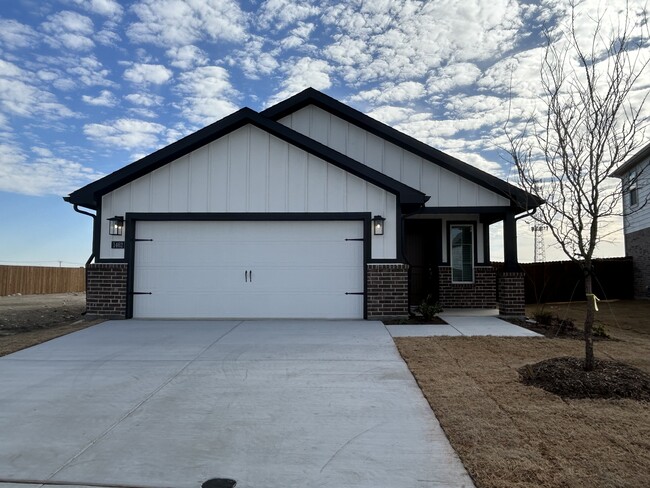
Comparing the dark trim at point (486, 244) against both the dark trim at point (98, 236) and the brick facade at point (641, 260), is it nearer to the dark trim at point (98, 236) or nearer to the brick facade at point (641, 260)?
the brick facade at point (641, 260)

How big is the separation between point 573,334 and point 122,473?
26.5ft

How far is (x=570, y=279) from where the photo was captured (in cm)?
1770

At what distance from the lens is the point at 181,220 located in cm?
981

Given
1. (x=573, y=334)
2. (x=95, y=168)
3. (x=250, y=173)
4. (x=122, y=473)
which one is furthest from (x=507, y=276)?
(x=95, y=168)

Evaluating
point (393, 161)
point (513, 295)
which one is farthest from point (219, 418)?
point (393, 161)

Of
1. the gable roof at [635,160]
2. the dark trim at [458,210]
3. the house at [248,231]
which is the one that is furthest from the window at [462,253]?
the gable roof at [635,160]

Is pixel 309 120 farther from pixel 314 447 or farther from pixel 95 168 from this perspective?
pixel 314 447

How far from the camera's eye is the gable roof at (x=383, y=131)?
10859 mm

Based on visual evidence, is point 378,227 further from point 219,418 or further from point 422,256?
point 219,418

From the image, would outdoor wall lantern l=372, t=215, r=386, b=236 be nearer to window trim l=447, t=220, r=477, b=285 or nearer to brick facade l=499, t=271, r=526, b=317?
brick facade l=499, t=271, r=526, b=317

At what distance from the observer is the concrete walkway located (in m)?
7.95

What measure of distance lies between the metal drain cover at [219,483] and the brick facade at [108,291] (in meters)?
7.86

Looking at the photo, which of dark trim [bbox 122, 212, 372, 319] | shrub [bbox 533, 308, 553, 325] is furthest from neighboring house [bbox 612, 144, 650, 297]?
dark trim [bbox 122, 212, 372, 319]

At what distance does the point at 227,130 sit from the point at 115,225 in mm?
3256
